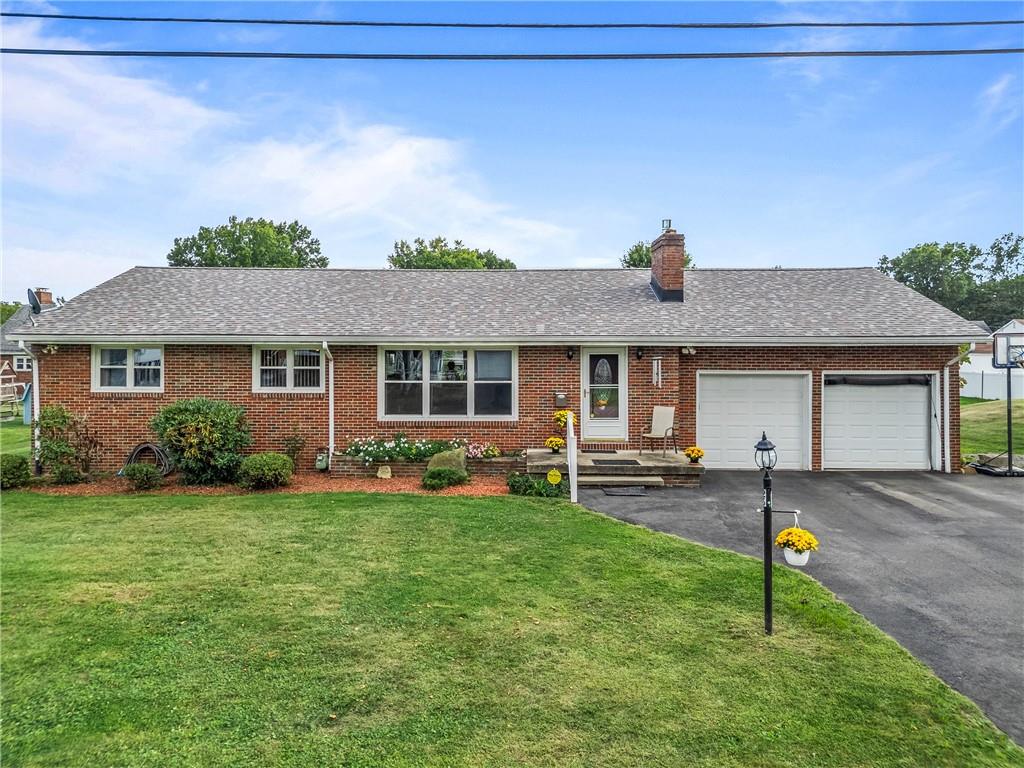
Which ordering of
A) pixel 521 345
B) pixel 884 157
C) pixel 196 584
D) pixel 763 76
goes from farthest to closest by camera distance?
pixel 884 157 → pixel 763 76 → pixel 521 345 → pixel 196 584

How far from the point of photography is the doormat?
30.1 ft

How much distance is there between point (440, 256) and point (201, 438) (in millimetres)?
37456

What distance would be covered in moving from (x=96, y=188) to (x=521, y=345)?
17.1m

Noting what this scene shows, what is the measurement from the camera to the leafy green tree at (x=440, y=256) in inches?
1748

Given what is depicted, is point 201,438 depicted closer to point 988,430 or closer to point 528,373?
point 528,373

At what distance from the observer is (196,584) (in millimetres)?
5309

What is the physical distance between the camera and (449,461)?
1015 cm

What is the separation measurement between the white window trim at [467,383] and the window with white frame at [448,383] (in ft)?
0.07

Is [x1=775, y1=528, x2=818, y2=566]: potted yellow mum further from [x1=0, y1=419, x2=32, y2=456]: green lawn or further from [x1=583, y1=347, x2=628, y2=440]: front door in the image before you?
[x1=0, y1=419, x2=32, y2=456]: green lawn

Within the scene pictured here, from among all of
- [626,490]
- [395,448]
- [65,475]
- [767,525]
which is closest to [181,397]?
[65,475]

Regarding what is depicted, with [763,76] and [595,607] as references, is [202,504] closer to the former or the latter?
[595,607]

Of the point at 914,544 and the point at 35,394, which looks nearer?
the point at 914,544

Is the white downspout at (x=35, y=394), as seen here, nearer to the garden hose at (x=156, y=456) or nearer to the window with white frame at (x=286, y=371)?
the garden hose at (x=156, y=456)

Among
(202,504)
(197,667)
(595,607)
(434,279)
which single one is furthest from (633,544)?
(434,279)
